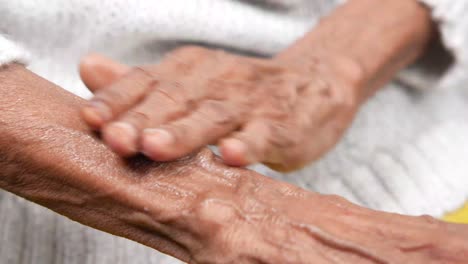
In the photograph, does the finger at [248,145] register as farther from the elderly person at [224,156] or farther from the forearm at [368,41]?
the forearm at [368,41]

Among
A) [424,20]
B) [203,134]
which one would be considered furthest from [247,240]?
[424,20]

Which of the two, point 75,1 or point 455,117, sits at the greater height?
point 75,1

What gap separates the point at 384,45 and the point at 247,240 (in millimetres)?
562

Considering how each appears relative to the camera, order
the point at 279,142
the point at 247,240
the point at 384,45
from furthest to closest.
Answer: the point at 384,45
the point at 279,142
the point at 247,240

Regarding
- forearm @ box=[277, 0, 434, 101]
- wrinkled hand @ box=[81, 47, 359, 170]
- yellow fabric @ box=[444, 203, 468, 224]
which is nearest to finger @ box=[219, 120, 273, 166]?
wrinkled hand @ box=[81, 47, 359, 170]

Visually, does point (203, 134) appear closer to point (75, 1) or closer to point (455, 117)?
point (75, 1)

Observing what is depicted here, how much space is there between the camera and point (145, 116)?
63 centimetres

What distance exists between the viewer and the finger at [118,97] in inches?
23.9

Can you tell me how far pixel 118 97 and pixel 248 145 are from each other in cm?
16

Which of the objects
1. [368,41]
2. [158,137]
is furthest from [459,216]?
[158,137]

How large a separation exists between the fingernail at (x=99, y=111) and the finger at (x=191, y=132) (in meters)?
0.05

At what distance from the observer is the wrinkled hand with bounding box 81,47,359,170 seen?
24.0 inches

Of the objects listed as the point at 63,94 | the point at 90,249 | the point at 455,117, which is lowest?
the point at 90,249

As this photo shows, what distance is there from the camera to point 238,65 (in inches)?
31.9
